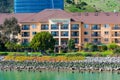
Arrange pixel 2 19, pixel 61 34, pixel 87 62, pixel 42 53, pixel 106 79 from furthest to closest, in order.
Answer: pixel 2 19, pixel 61 34, pixel 42 53, pixel 87 62, pixel 106 79

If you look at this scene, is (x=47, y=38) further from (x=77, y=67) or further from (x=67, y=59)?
(x=77, y=67)

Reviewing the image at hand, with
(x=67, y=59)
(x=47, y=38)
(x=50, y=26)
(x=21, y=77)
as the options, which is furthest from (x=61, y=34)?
(x=21, y=77)

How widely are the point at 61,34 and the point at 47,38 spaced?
33.2ft

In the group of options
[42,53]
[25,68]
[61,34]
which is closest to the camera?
[25,68]

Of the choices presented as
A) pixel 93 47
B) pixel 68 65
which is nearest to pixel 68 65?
pixel 68 65

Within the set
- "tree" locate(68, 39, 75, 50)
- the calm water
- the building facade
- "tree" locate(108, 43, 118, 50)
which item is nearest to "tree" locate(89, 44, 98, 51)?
"tree" locate(108, 43, 118, 50)

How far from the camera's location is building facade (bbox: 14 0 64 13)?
131 metres

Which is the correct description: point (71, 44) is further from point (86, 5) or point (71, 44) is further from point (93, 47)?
point (86, 5)

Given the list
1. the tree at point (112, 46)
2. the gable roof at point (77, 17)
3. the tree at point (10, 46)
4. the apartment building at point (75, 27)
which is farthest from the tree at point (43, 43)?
the gable roof at point (77, 17)

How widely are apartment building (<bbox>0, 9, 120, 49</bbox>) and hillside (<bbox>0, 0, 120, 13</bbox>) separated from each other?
114 feet

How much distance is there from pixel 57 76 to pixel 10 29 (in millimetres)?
35761

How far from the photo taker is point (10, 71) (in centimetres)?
7375

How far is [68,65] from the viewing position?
254 feet

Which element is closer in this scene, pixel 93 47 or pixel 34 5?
pixel 93 47
